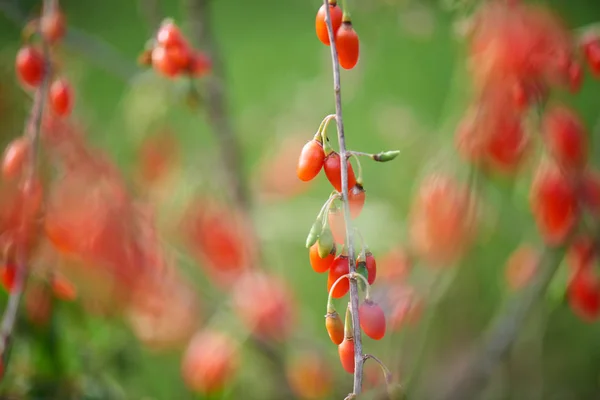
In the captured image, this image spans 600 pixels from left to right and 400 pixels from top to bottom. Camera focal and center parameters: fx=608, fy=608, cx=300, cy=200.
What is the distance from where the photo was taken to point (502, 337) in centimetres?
119

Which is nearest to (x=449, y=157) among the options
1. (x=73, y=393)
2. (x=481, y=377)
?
(x=481, y=377)

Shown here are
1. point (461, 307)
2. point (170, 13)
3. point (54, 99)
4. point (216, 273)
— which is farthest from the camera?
point (170, 13)

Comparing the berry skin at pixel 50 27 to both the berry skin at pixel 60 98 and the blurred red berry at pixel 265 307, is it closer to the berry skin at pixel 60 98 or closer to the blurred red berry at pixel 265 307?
the berry skin at pixel 60 98

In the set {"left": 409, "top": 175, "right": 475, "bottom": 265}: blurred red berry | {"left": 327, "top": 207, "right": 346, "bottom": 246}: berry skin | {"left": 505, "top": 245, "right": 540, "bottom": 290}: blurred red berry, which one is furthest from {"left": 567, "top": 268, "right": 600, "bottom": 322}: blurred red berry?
{"left": 327, "top": 207, "right": 346, "bottom": 246}: berry skin

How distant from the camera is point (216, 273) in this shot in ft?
4.66

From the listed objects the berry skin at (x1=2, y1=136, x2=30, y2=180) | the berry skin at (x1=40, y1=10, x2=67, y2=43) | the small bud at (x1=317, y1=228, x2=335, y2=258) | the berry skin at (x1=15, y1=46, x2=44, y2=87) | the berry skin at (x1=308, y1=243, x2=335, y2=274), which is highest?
the berry skin at (x1=40, y1=10, x2=67, y2=43)

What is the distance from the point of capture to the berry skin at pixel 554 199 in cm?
90

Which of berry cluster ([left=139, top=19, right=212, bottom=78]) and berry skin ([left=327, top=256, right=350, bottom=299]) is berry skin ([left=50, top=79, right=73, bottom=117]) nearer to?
berry cluster ([left=139, top=19, right=212, bottom=78])

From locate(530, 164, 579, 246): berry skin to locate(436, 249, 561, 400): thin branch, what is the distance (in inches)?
7.3

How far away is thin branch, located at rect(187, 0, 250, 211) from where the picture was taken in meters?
1.14

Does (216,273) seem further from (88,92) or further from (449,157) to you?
(88,92)

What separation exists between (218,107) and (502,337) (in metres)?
0.72

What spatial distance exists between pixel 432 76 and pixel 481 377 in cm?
157

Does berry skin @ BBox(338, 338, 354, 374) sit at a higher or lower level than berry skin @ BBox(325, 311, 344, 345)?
lower
